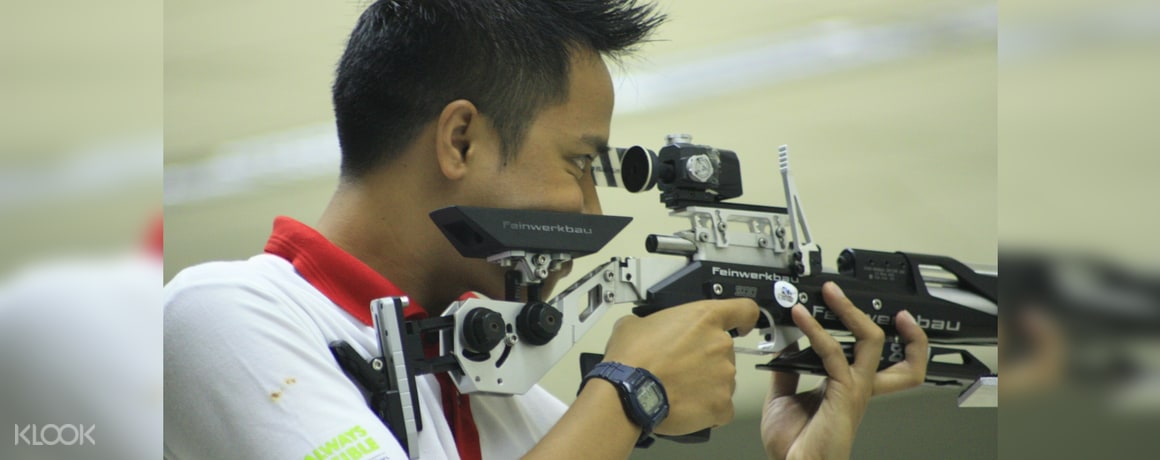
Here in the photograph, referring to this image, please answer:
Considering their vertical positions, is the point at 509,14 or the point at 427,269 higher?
the point at 509,14

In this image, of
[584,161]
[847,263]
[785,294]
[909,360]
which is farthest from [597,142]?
[909,360]

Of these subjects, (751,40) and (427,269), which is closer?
(427,269)

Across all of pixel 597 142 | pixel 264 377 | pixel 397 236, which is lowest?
pixel 264 377

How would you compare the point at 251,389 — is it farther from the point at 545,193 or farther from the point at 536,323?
the point at 545,193

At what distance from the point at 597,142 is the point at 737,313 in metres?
0.26

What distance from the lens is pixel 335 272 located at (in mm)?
1239

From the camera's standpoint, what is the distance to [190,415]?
1063mm

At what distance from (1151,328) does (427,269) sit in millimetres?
992

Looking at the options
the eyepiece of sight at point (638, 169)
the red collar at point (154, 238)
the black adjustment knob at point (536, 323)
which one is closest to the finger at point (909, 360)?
the eyepiece of sight at point (638, 169)

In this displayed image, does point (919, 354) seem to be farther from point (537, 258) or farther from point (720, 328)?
point (537, 258)

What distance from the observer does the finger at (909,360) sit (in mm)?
1533

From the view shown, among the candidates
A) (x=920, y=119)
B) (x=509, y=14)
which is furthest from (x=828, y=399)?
(x=920, y=119)

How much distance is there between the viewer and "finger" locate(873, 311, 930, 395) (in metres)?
1.53

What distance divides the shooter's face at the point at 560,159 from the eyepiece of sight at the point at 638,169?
40mm
